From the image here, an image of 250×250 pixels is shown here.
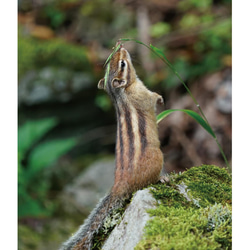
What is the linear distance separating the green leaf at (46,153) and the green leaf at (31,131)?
0.55ft

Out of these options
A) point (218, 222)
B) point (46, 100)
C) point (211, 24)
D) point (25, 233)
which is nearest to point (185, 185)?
point (218, 222)

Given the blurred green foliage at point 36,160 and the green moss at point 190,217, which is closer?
the green moss at point 190,217

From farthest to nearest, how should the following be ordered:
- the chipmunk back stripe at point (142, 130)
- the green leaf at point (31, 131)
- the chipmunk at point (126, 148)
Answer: the green leaf at point (31, 131)
the chipmunk back stripe at point (142, 130)
the chipmunk at point (126, 148)

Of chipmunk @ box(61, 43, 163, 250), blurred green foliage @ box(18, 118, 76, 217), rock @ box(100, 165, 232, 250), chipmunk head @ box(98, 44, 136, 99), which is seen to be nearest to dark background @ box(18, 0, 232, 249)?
blurred green foliage @ box(18, 118, 76, 217)

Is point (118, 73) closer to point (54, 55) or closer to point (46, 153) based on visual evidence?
point (46, 153)

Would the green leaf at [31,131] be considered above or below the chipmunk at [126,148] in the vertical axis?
below

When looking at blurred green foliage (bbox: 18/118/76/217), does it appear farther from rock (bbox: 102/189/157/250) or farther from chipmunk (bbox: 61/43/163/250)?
rock (bbox: 102/189/157/250)

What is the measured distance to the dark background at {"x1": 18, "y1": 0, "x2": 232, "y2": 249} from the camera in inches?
213

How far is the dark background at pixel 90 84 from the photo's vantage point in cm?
542

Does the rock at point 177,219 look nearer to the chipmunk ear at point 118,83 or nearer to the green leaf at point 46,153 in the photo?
the chipmunk ear at point 118,83

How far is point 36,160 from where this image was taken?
18.8 ft

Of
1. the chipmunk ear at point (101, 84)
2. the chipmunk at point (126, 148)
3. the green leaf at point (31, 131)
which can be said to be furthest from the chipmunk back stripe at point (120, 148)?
the green leaf at point (31, 131)

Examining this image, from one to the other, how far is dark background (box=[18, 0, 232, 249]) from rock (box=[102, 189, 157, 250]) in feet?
8.95

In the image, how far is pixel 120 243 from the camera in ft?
7.32
